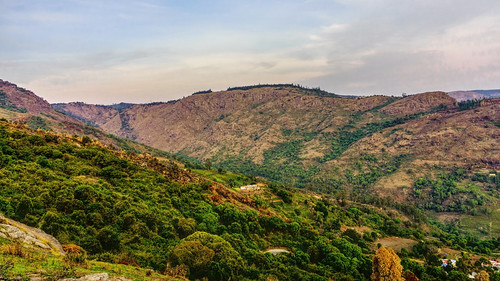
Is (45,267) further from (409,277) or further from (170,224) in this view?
(409,277)

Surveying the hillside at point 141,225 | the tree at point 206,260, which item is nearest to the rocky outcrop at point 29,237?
the hillside at point 141,225

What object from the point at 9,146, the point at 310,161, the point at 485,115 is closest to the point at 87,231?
the point at 9,146

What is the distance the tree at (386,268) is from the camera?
3375 centimetres

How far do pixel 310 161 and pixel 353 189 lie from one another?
177 ft

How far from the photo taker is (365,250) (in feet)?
180

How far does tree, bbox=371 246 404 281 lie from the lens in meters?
33.8

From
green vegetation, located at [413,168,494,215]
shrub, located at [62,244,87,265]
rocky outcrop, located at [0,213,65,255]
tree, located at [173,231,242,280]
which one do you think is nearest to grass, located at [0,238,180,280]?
shrub, located at [62,244,87,265]

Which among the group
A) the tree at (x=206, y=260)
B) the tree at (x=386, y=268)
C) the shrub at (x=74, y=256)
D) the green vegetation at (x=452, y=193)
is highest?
the shrub at (x=74, y=256)

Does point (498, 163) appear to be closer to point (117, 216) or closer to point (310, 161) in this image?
point (310, 161)

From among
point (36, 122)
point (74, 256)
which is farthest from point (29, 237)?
point (36, 122)

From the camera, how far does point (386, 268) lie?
33844 millimetres

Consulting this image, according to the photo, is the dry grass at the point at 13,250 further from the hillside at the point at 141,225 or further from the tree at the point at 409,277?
the tree at the point at 409,277

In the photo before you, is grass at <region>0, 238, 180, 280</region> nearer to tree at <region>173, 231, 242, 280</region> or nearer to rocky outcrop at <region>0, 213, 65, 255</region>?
rocky outcrop at <region>0, 213, 65, 255</region>

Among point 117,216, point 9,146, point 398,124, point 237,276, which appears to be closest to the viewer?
point 237,276
